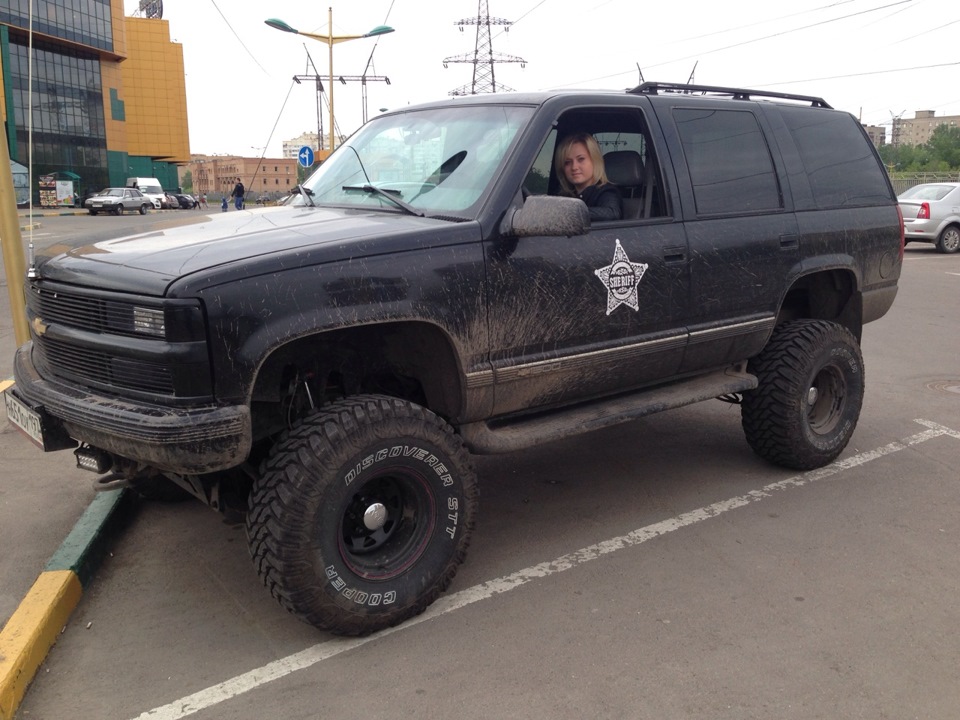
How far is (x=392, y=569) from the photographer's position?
3369 mm

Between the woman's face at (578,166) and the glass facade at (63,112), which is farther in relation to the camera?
the glass facade at (63,112)

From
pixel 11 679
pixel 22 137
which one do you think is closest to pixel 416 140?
pixel 11 679

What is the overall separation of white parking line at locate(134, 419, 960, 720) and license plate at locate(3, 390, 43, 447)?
1.18m

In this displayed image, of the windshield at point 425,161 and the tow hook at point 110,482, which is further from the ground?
the windshield at point 425,161

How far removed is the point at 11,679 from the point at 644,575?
98.9 inches

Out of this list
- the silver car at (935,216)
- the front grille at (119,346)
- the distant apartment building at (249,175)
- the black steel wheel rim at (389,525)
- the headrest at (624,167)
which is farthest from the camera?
the distant apartment building at (249,175)

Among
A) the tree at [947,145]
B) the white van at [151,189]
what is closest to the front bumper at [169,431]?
the white van at [151,189]

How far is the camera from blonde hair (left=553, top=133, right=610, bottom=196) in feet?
14.1

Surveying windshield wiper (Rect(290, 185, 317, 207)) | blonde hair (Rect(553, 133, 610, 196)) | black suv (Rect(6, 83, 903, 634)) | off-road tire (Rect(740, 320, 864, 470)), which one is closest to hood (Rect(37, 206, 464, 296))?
black suv (Rect(6, 83, 903, 634))

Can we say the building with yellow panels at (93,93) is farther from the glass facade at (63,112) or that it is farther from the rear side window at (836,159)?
the rear side window at (836,159)

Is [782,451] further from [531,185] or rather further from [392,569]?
[392,569]

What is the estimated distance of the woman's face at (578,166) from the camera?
4.33 meters

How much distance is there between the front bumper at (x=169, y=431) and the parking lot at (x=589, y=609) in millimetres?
822

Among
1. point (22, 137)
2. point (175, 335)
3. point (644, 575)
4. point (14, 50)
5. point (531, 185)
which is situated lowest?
point (644, 575)
